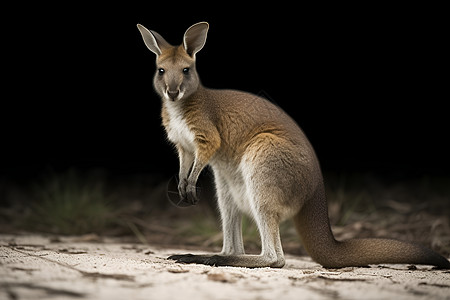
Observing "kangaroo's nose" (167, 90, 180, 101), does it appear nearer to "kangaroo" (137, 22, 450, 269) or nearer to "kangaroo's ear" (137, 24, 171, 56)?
"kangaroo" (137, 22, 450, 269)

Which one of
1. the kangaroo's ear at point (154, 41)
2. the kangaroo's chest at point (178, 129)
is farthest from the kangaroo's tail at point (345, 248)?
the kangaroo's ear at point (154, 41)

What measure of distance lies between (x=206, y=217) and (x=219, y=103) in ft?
8.71

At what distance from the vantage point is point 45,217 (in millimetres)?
6684

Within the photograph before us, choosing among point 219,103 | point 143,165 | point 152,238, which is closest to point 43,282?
point 219,103

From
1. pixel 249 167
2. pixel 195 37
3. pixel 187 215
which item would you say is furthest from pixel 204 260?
A: pixel 187 215

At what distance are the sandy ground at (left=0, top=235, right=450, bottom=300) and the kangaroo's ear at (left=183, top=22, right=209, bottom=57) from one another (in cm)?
187

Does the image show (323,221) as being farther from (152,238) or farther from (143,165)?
(143,165)

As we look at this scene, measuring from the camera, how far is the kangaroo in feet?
13.6

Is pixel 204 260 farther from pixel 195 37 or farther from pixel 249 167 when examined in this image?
pixel 195 37

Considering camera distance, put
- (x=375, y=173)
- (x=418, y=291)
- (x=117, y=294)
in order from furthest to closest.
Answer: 1. (x=375, y=173)
2. (x=418, y=291)
3. (x=117, y=294)

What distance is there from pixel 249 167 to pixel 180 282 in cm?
147

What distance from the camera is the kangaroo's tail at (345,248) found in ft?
13.4

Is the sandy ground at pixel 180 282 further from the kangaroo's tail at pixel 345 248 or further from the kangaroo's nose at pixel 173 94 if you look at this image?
the kangaroo's nose at pixel 173 94

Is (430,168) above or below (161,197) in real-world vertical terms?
above
